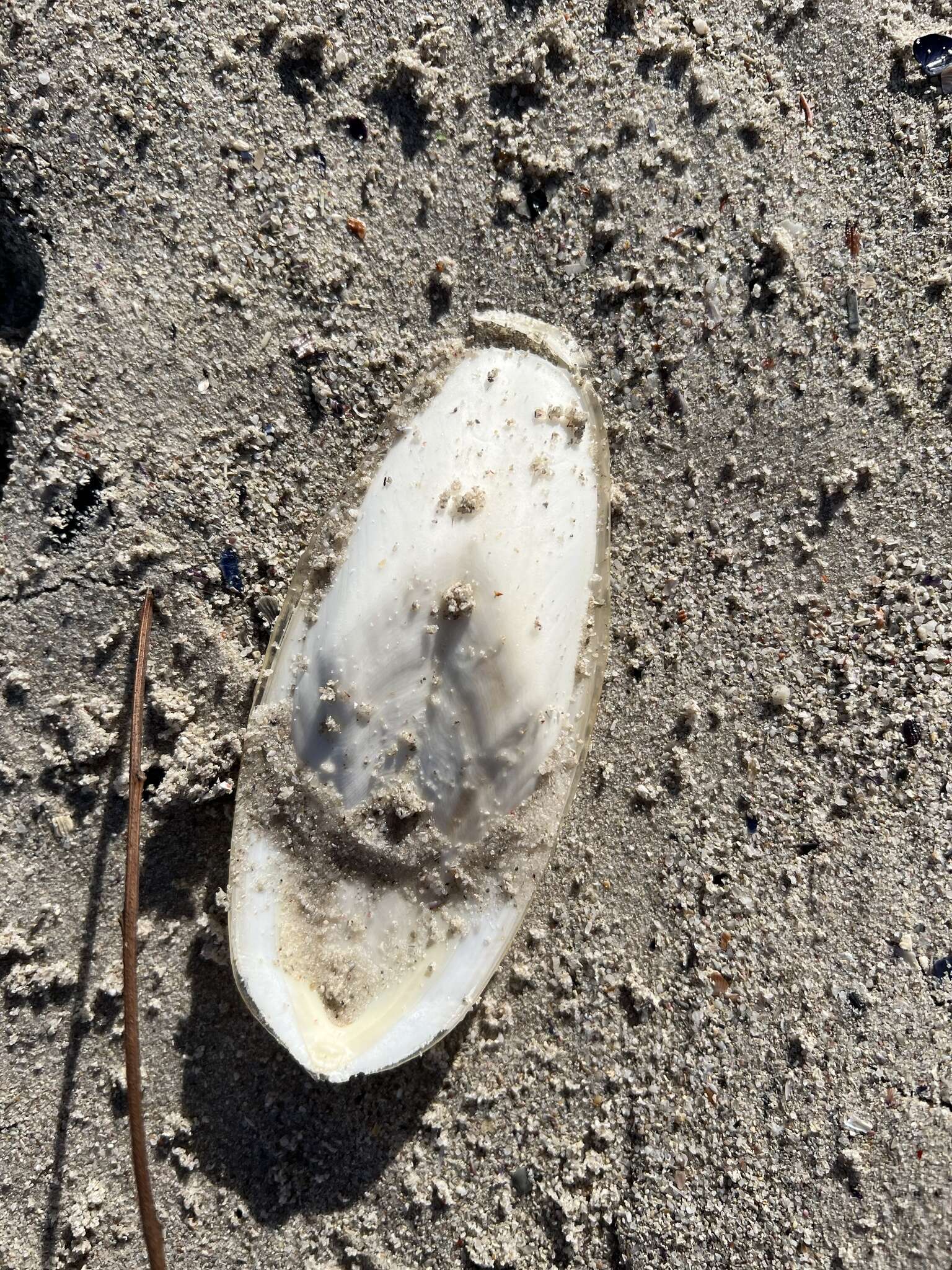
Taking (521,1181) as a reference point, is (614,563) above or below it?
above

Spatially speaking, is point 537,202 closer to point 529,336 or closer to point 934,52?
point 529,336

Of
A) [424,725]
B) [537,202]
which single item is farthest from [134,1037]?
[537,202]

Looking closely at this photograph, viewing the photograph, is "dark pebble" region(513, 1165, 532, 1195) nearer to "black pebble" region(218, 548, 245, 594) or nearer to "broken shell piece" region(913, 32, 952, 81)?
"black pebble" region(218, 548, 245, 594)

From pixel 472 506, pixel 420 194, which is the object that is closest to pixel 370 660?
pixel 472 506

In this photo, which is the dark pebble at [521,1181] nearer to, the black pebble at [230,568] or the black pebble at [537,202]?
the black pebble at [230,568]

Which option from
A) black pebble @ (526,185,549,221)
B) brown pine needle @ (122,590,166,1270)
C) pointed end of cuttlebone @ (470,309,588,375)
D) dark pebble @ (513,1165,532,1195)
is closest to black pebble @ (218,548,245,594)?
brown pine needle @ (122,590,166,1270)

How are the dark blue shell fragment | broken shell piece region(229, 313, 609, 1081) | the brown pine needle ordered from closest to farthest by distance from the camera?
the brown pine needle
broken shell piece region(229, 313, 609, 1081)
the dark blue shell fragment

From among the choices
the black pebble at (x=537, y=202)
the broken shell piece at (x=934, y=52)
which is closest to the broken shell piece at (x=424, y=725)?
the black pebble at (x=537, y=202)
